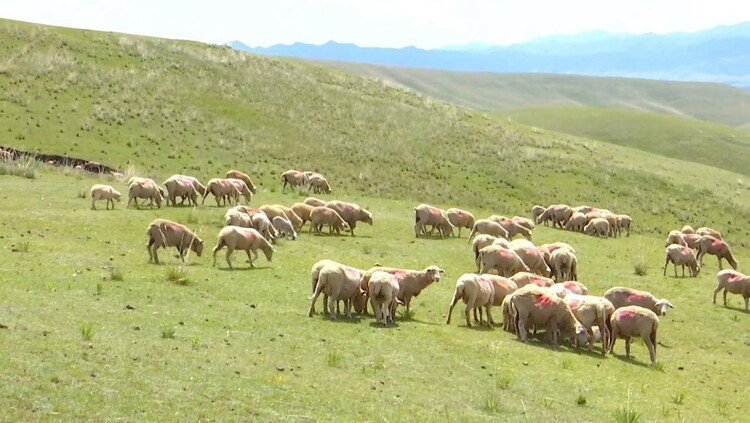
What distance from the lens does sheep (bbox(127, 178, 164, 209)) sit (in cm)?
3150

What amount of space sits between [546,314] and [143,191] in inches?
789

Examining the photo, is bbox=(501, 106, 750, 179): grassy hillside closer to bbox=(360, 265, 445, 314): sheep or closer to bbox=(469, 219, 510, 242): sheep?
bbox=(469, 219, 510, 242): sheep

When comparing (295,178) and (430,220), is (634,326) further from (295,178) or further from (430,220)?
(295,178)

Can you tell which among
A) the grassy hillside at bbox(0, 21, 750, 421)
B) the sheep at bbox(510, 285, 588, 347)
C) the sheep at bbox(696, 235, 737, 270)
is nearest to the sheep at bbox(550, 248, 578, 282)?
the grassy hillside at bbox(0, 21, 750, 421)

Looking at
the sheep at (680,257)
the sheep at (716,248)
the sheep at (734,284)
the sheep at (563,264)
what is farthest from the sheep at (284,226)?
the sheep at (716,248)

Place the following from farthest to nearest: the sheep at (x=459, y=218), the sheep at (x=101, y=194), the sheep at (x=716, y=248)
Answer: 1. the sheep at (x=459, y=218)
2. the sheep at (x=716, y=248)
3. the sheep at (x=101, y=194)

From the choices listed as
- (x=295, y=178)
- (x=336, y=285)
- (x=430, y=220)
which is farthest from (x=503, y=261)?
(x=295, y=178)

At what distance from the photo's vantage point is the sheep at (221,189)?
35.4 m

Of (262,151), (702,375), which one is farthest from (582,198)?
(702,375)

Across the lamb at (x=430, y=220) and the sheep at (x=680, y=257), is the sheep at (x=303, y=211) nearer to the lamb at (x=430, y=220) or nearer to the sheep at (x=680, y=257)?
the lamb at (x=430, y=220)

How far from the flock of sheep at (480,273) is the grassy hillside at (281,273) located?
0.74 m

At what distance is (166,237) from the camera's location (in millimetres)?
22016

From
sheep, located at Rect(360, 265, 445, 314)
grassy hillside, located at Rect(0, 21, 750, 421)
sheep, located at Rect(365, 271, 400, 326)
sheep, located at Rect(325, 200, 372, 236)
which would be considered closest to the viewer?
grassy hillside, located at Rect(0, 21, 750, 421)

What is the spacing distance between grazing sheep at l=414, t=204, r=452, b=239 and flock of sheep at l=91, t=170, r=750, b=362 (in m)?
0.05
